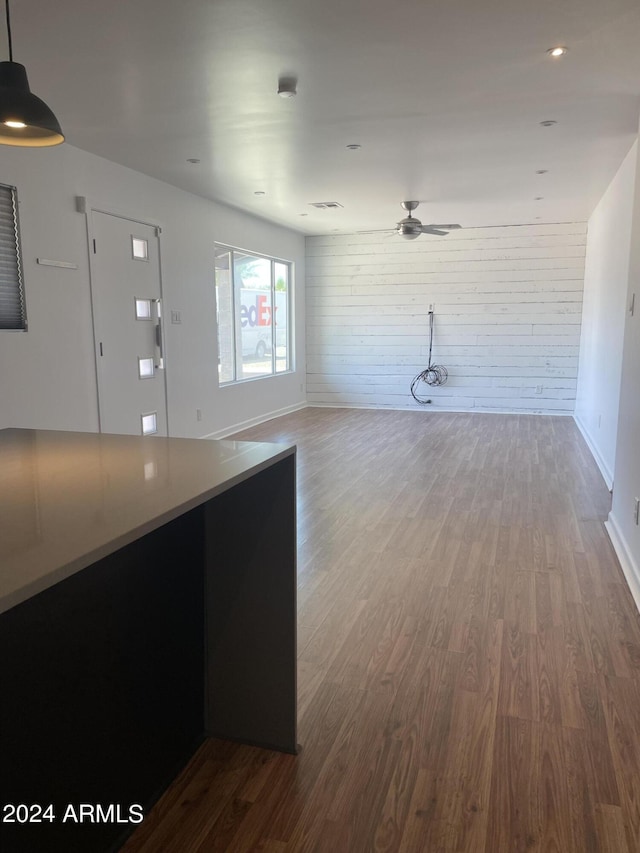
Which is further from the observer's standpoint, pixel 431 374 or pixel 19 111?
pixel 431 374

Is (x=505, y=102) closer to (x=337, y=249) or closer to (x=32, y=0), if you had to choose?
(x=32, y=0)

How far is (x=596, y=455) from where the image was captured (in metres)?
5.88

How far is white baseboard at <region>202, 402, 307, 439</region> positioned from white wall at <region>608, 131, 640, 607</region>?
167 inches

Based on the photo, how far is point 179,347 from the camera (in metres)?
6.04

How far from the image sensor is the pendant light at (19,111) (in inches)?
78.6

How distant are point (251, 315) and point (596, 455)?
14.8 ft

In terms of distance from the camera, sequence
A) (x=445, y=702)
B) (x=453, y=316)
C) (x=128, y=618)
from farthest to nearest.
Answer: (x=453, y=316), (x=445, y=702), (x=128, y=618)

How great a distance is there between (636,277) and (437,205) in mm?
3854

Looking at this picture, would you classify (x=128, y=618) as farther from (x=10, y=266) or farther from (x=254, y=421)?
(x=254, y=421)

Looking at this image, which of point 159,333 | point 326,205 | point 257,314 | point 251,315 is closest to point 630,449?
point 159,333

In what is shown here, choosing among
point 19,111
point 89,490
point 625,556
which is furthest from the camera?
point 625,556

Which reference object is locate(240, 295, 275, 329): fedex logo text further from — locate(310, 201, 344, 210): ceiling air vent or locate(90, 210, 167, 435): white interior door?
locate(90, 210, 167, 435): white interior door

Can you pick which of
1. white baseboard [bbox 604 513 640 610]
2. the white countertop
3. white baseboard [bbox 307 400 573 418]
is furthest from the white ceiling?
white baseboard [bbox 307 400 573 418]

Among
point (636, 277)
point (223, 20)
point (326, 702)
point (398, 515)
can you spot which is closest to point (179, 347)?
point (398, 515)
